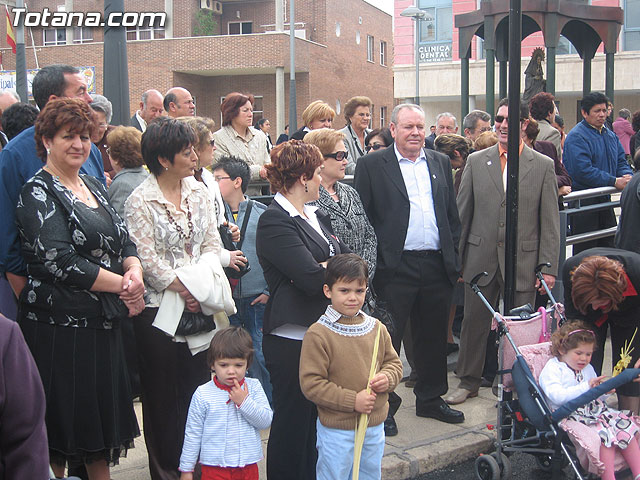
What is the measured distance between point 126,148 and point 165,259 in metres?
0.94

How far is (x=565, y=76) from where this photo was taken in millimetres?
29719

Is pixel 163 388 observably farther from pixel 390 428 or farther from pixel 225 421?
pixel 390 428

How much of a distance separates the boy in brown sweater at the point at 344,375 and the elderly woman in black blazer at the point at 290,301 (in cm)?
25

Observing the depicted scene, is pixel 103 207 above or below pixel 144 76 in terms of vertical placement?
below

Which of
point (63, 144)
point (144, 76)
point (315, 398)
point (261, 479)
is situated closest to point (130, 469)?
point (261, 479)

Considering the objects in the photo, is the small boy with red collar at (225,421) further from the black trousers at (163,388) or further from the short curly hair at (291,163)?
the short curly hair at (291,163)

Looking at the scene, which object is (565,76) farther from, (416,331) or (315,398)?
(315,398)

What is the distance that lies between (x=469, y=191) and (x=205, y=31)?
113ft

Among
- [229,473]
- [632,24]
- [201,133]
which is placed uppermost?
[632,24]

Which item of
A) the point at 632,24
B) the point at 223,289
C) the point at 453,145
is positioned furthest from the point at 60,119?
the point at 632,24

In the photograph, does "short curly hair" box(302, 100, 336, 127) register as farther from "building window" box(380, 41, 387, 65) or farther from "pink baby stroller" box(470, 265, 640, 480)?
"building window" box(380, 41, 387, 65)

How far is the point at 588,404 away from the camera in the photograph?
14.9 ft

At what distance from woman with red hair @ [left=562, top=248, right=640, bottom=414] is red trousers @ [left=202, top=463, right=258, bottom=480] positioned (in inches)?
92.7

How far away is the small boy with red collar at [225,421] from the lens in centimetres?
378
